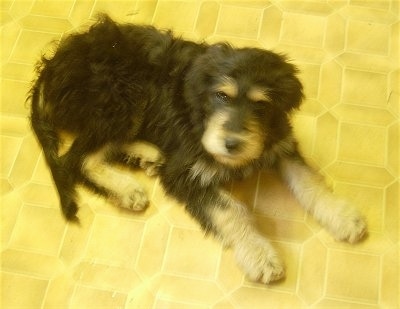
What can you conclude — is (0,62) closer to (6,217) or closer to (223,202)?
(6,217)

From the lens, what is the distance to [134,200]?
2025 mm

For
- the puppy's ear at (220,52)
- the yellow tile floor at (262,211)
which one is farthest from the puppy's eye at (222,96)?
the yellow tile floor at (262,211)

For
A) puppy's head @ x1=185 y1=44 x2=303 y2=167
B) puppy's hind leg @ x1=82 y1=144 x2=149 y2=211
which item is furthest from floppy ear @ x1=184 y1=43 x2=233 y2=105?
puppy's hind leg @ x1=82 y1=144 x2=149 y2=211

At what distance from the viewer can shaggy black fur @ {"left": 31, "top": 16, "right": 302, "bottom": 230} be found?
189cm

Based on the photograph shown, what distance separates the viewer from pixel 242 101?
1.68 meters

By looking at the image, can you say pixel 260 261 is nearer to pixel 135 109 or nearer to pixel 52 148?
pixel 135 109

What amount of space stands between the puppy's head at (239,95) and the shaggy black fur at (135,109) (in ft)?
0.06

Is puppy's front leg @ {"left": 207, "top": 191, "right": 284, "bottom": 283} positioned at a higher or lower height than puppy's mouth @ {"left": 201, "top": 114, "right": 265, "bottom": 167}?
lower

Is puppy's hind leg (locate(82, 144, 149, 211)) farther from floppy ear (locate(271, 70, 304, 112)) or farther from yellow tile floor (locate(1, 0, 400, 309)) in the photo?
floppy ear (locate(271, 70, 304, 112))

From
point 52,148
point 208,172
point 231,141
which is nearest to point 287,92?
point 231,141

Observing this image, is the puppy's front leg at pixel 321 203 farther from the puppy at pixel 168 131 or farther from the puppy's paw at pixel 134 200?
the puppy's paw at pixel 134 200

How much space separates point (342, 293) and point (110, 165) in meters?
1.10

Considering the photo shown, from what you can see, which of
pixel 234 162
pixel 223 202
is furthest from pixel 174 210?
pixel 234 162

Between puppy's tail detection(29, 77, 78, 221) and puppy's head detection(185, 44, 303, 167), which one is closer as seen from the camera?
puppy's head detection(185, 44, 303, 167)
